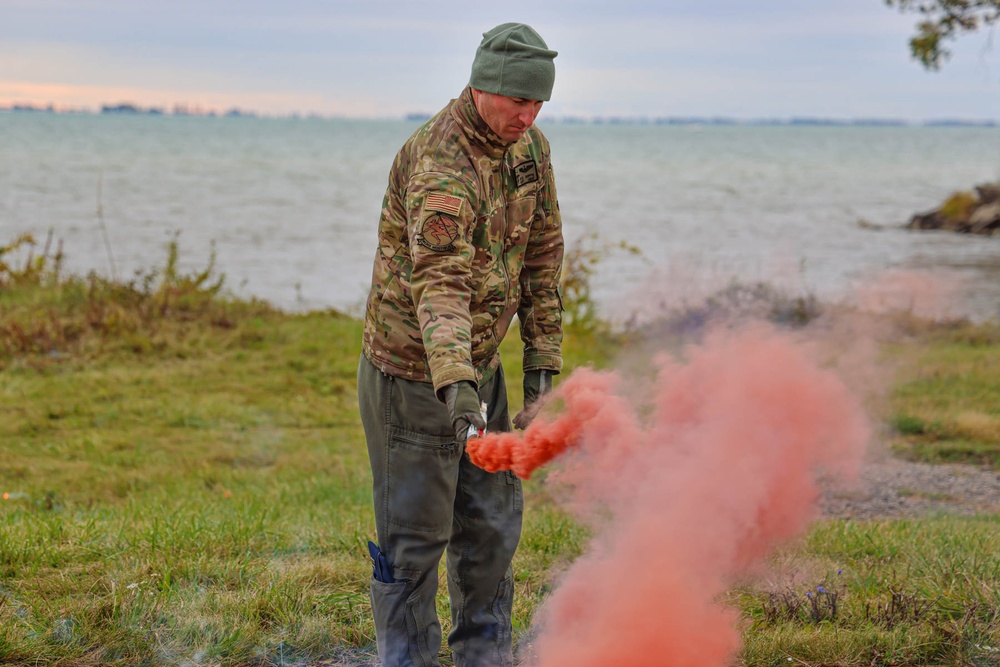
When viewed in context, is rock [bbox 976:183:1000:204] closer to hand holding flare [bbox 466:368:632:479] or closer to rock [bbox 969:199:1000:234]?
rock [bbox 969:199:1000:234]

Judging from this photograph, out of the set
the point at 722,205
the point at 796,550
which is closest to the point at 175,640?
the point at 796,550

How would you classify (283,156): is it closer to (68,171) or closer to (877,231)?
(68,171)

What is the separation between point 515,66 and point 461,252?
0.55m

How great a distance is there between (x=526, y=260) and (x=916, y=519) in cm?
345

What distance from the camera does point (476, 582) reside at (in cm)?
335

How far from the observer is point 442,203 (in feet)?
8.99

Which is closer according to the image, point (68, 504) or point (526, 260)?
point (526, 260)

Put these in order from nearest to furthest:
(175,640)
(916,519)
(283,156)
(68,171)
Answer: (175,640) → (916,519) → (68,171) → (283,156)

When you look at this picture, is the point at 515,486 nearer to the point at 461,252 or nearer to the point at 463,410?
the point at 463,410

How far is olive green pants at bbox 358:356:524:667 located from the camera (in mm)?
3086

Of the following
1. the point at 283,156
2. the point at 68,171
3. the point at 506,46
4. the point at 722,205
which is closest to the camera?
the point at 506,46

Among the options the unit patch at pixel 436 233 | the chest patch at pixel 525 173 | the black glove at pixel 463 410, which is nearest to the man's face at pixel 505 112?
the chest patch at pixel 525 173

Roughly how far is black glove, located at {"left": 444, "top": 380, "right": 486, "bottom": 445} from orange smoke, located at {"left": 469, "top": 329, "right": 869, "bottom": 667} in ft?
0.38

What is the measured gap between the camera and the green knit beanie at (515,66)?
2773 millimetres
